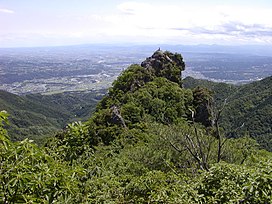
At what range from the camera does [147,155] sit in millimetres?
17156

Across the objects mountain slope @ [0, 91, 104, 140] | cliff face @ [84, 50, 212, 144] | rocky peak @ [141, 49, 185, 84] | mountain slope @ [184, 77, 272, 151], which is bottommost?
mountain slope @ [0, 91, 104, 140]

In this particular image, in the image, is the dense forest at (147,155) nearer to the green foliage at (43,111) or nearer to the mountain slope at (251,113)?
the mountain slope at (251,113)

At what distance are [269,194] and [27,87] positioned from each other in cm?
19911

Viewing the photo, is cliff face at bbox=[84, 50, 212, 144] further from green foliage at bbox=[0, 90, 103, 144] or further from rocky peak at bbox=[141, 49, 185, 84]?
green foliage at bbox=[0, 90, 103, 144]

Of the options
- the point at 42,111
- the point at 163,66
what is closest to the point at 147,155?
the point at 163,66

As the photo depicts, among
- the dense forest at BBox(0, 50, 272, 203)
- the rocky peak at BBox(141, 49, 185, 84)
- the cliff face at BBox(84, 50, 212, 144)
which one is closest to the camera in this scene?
the dense forest at BBox(0, 50, 272, 203)

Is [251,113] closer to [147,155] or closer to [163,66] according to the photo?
[163,66]

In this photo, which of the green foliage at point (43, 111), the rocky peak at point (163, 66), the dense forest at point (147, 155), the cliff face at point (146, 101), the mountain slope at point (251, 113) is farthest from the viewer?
the green foliage at point (43, 111)

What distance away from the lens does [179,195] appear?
583 cm

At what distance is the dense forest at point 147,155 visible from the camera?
3779mm

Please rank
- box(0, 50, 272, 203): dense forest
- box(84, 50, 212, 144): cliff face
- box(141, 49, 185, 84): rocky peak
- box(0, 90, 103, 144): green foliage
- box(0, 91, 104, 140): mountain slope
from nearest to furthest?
box(0, 50, 272, 203): dense forest, box(84, 50, 212, 144): cliff face, box(141, 49, 185, 84): rocky peak, box(0, 90, 103, 144): green foliage, box(0, 91, 104, 140): mountain slope

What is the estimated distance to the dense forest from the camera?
378cm

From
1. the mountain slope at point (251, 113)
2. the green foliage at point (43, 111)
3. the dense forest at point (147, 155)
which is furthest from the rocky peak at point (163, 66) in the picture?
the green foliage at point (43, 111)

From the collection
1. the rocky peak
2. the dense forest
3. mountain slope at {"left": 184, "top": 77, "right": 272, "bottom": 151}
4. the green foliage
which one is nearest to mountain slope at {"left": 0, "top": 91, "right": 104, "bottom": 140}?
the green foliage
